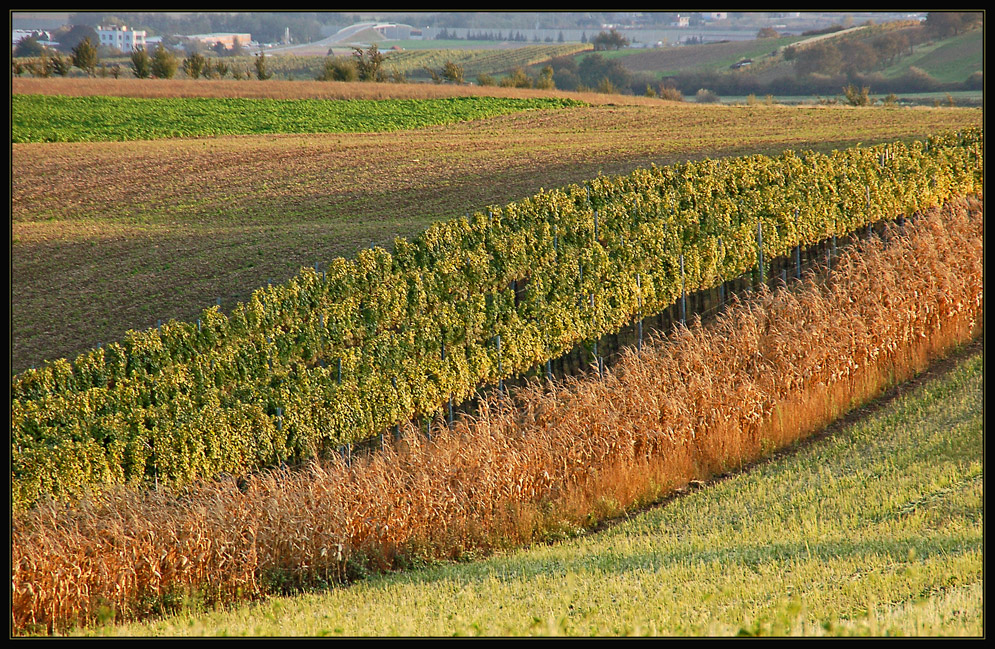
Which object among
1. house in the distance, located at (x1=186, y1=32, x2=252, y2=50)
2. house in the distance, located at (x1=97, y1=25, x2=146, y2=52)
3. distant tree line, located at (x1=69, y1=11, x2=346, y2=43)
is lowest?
house in the distance, located at (x1=97, y1=25, x2=146, y2=52)

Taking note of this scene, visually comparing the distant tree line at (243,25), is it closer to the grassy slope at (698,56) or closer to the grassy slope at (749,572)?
the grassy slope at (698,56)

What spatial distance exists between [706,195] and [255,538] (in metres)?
14.8

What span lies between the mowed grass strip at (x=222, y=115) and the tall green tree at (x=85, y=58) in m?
17.8

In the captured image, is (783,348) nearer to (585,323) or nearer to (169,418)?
(585,323)

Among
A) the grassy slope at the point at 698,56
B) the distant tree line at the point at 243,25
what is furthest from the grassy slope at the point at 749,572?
the distant tree line at the point at 243,25

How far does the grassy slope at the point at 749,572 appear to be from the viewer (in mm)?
7488

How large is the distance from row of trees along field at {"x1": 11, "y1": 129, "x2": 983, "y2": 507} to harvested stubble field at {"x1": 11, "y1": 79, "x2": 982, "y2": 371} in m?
4.15

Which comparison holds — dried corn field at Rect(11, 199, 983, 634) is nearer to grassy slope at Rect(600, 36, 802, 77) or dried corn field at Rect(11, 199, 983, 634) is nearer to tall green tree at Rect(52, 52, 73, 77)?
tall green tree at Rect(52, 52, 73, 77)

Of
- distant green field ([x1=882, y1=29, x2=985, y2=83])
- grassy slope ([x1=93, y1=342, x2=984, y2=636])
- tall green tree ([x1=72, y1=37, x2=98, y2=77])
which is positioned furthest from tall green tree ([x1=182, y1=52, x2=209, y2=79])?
grassy slope ([x1=93, y1=342, x2=984, y2=636])

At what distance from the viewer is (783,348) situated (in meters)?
15.2

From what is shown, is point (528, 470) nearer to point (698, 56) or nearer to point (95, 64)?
point (95, 64)

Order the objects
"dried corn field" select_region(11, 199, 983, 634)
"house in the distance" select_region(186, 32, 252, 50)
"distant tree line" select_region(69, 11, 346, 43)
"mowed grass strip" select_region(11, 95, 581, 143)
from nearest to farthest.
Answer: "dried corn field" select_region(11, 199, 983, 634)
"mowed grass strip" select_region(11, 95, 581, 143)
"house in the distance" select_region(186, 32, 252, 50)
"distant tree line" select_region(69, 11, 346, 43)

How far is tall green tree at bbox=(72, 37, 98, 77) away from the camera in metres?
68.2

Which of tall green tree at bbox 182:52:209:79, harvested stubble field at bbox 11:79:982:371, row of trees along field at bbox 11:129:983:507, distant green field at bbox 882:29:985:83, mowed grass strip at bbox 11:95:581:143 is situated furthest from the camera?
distant green field at bbox 882:29:985:83
